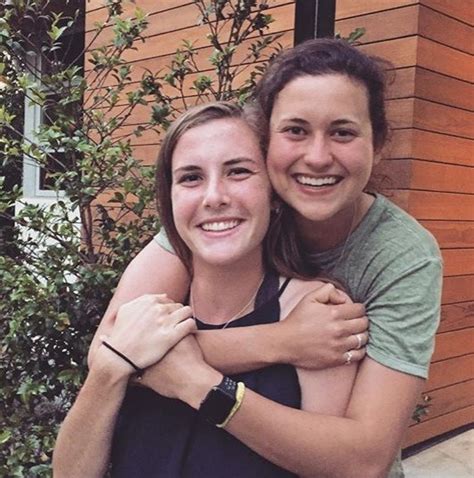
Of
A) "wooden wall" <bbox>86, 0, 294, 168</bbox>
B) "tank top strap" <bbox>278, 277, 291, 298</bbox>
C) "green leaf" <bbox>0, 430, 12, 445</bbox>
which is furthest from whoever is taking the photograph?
"wooden wall" <bbox>86, 0, 294, 168</bbox>

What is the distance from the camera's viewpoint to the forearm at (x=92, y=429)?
1296 millimetres

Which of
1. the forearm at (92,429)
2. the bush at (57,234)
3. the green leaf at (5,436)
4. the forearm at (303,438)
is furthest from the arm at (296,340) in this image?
the green leaf at (5,436)

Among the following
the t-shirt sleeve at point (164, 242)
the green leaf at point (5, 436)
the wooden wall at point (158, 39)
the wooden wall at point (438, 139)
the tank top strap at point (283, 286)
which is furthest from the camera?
the wooden wall at point (158, 39)

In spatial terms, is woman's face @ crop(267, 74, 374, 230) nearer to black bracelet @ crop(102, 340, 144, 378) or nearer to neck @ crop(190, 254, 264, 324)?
neck @ crop(190, 254, 264, 324)

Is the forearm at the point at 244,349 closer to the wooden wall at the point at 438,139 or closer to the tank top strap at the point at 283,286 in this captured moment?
the tank top strap at the point at 283,286

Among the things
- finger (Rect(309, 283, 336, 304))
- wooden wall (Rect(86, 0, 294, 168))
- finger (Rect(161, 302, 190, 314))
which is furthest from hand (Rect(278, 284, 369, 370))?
wooden wall (Rect(86, 0, 294, 168))

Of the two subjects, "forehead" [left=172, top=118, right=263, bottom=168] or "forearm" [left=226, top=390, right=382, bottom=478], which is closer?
"forearm" [left=226, top=390, right=382, bottom=478]

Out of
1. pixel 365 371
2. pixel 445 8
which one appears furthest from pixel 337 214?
pixel 445 8

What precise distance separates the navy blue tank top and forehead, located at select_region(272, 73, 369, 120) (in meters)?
0.38

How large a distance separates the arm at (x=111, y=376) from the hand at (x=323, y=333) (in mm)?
209

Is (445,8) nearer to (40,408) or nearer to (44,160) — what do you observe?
(44,160)

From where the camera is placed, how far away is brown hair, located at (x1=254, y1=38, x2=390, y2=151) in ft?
4.33

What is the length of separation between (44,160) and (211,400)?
1.70 meters

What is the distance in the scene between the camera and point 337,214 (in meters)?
1.40
